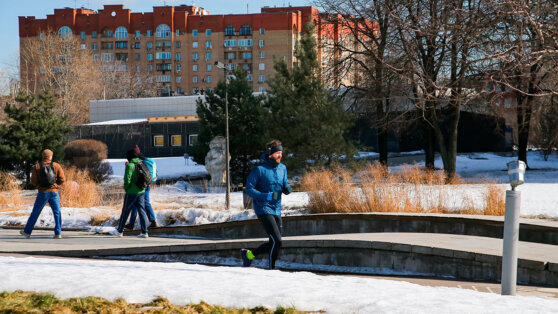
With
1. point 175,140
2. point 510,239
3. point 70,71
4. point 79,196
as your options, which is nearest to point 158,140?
point 175,140

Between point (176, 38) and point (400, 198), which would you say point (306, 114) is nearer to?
point (400, 198)

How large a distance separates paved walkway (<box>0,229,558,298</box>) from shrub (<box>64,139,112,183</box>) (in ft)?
66.6

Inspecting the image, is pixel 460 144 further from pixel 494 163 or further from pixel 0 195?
pixel 0 195

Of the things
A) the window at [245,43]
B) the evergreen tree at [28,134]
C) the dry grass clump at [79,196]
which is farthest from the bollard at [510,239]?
the window at [245,43]

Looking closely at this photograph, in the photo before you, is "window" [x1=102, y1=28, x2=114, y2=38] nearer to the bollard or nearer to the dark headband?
the dark headband

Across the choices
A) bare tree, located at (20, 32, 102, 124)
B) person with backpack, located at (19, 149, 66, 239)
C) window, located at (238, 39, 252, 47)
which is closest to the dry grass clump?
person with backpack, located at (19, 149, 66, 239)

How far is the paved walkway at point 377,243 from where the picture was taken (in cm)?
736

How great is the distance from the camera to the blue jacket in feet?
25.7

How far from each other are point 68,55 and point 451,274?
6390cm

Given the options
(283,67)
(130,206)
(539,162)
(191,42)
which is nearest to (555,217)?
(130,206)

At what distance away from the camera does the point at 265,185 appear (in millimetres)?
7867

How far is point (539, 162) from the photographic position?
38.2 meters

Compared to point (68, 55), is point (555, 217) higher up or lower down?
lower down

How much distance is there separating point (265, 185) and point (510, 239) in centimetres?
327
